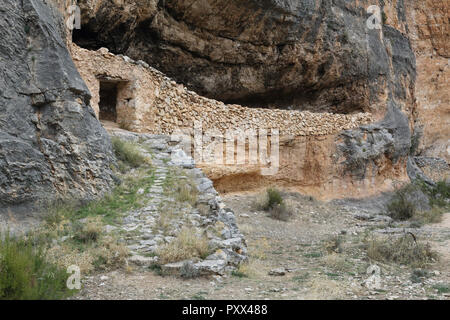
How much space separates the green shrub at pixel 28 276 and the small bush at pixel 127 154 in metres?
3.42

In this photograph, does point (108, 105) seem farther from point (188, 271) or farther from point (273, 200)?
point (188, 271)

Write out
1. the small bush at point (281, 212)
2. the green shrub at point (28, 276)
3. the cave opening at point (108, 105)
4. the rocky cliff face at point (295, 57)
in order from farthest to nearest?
1. the rocky cliff face at point (295, 57)
2. the small bush at point (281, 212)
3. the cave opening at point (108, 105)
4. the green shrub at point (28, 276)

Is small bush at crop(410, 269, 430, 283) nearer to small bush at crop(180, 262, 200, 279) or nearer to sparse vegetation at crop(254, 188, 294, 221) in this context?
small bush at crop(180, 262, 200, 279)

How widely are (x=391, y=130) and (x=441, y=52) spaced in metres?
13.8

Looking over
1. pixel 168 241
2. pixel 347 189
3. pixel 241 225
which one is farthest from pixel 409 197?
pixel 168 241

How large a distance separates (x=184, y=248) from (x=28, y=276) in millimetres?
1908

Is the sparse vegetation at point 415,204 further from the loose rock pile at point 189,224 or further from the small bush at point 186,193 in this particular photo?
the small bush at point 186,193

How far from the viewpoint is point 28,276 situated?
11.1 feet

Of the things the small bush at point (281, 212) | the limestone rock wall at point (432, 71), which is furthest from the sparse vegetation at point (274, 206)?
the limestone rock wall at point (432, 71)

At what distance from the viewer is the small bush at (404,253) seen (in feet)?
19.5

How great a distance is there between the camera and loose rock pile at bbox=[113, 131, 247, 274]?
4.74m
